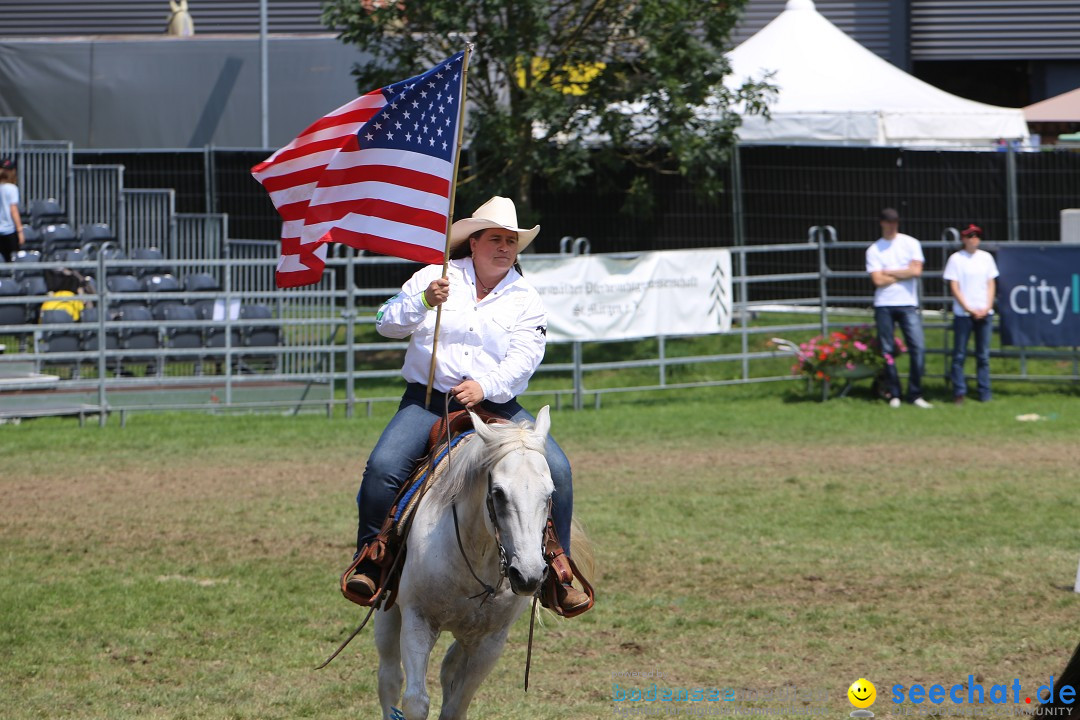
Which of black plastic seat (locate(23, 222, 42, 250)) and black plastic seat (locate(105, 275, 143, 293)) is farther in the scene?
black plastic seat (locate(23, 222, 42, 250))

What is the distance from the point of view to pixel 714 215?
66.9ft

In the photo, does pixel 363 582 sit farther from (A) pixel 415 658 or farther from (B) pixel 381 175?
(B) pixel 381 175

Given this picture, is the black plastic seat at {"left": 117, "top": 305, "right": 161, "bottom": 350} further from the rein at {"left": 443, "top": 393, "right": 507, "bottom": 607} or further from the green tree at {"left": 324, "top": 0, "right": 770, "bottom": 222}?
the rein at {"left": 443, "top": 393, "right": 507, "bottom": 607}

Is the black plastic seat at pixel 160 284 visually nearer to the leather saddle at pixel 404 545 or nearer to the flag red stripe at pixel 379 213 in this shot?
the flag red stripe at pixel 379 213

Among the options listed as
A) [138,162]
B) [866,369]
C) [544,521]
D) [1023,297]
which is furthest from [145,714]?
[138,162]

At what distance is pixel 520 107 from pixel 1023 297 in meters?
6.76

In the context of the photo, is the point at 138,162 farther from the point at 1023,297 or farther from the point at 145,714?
the point at 145,714

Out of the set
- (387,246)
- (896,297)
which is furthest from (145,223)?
(387,246)

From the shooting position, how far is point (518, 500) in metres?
5.09

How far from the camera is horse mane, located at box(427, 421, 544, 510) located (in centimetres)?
527

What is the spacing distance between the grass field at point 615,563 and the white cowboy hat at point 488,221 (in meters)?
2.25

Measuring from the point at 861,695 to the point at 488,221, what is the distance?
2790 mm

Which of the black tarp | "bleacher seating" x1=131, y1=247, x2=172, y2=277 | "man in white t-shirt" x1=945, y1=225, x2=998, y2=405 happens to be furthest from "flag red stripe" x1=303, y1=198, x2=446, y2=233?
the black tarp

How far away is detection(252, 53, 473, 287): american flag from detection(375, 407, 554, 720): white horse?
129cm
